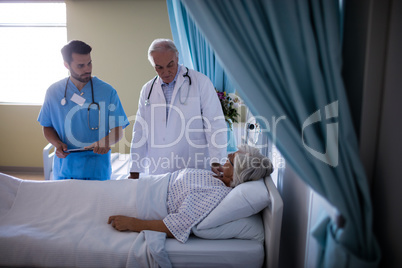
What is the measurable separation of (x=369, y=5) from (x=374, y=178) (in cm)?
54

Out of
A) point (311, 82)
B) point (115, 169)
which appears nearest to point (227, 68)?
point (311, 82)

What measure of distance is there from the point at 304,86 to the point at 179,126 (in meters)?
1.11

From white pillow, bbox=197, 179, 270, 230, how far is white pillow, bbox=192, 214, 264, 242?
2cm

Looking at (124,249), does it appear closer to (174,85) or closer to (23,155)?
(174,85)

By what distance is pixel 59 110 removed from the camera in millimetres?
1968

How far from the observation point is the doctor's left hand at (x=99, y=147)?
1.84 metres

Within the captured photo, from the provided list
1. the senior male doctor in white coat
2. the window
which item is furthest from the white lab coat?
the window

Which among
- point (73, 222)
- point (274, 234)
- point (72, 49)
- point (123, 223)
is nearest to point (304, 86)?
point (274, 234)

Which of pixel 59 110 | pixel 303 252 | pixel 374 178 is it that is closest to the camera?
pixel 374 178

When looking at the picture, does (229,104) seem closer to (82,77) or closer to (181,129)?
(181,129)

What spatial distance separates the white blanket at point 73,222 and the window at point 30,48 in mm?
2637

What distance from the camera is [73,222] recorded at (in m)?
1.55

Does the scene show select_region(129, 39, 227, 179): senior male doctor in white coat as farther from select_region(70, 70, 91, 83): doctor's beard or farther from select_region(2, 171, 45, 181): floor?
select_region(2, 171, 45, 181): floor

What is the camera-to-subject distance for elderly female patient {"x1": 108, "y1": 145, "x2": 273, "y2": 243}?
1474 mm
